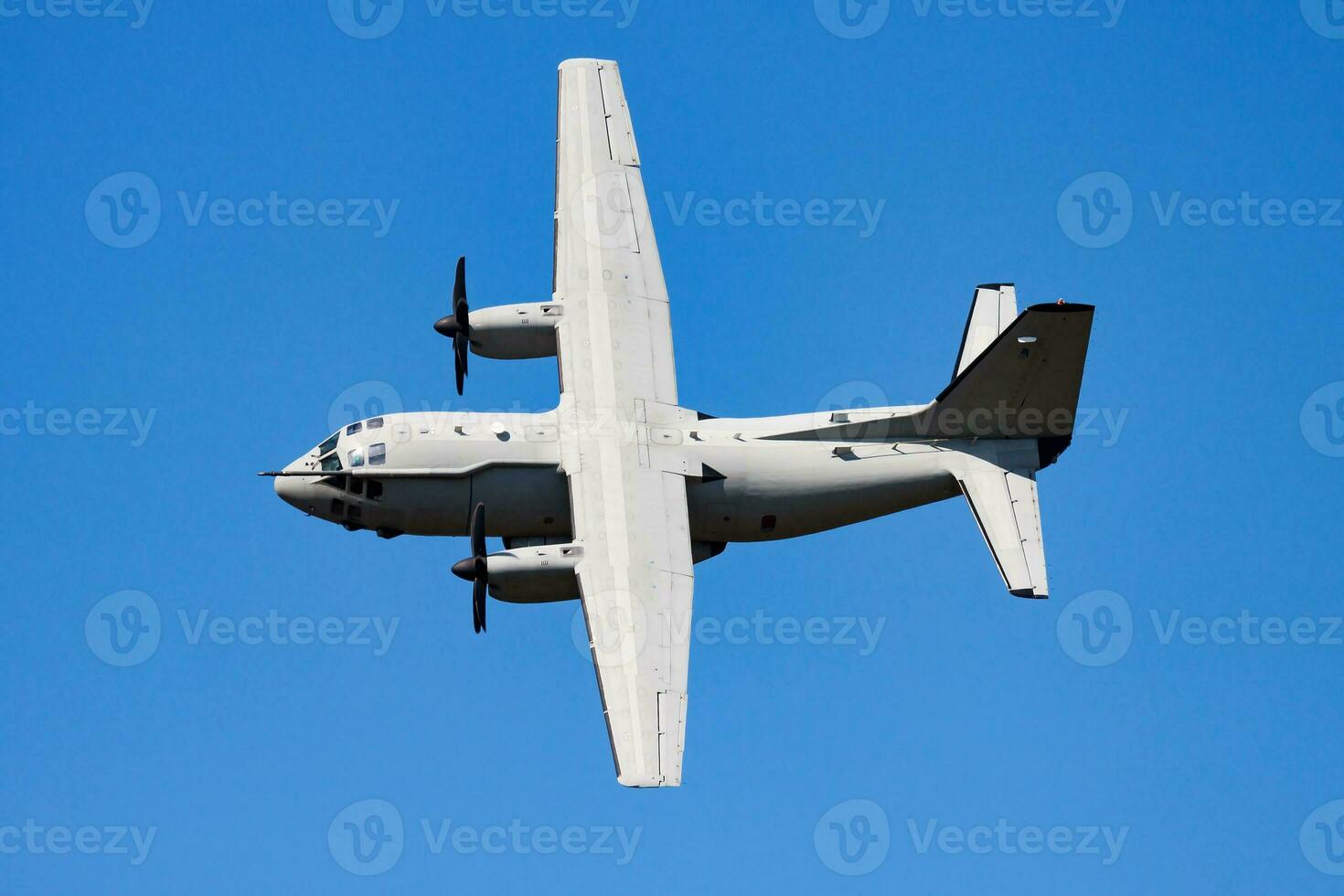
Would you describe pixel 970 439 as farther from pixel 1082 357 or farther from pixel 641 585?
pixel 641 585

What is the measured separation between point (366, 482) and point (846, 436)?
14.6 metres

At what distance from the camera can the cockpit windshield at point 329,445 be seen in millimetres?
64312

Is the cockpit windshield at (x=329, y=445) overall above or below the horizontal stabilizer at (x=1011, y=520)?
above

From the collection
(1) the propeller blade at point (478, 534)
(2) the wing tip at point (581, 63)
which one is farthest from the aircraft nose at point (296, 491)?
(2) the wing tip at point (581, 63)

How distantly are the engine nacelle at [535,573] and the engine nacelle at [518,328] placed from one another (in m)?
8.69

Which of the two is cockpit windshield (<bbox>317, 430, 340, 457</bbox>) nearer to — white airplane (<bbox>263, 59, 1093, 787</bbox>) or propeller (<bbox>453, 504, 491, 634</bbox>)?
white airplane (<bbox>263, 59, 1093, 787</bbox>)

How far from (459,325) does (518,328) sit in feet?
6.27

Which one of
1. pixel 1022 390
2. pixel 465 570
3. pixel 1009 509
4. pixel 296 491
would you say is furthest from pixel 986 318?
pixel 296 491

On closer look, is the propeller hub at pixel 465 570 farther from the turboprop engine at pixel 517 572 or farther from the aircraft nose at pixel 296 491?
the aircraft nose at pixel 296 491

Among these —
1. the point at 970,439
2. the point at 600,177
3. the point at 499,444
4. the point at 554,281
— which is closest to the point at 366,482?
the point at 499,444

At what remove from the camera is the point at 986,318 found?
223ft

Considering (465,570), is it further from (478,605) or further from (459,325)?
(459,325)

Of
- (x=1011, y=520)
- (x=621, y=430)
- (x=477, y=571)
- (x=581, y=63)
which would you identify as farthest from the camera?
(x=581, y=63)

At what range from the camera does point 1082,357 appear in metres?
64.8
